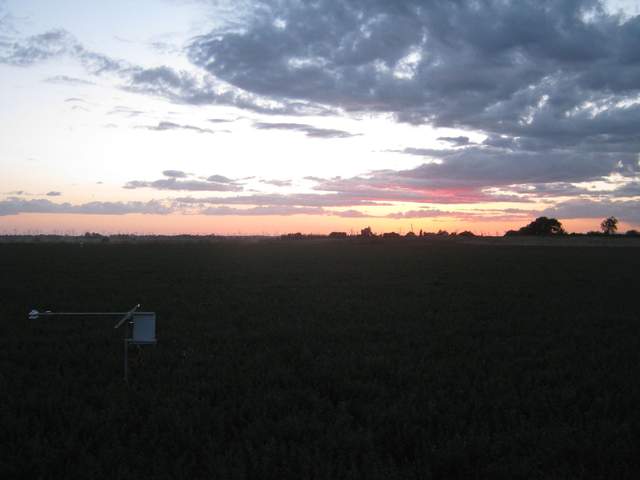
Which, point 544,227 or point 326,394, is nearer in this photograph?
point 326,394

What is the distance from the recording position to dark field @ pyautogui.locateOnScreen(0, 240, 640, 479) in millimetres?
5750

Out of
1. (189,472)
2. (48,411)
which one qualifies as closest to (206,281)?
(48,411)

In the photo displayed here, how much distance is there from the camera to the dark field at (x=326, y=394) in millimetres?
5750

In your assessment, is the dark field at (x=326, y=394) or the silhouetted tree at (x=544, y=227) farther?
the silhouetted tree at (x=544, y=227)

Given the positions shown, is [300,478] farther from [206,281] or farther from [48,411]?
[206,281]

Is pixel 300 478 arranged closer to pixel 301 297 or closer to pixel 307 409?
pixel 307 409

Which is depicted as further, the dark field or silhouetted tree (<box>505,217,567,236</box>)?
silhouetted tree (<box>505,217,567,236</box>)

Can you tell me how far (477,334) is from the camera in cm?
1281

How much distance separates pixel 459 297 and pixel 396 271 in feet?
38.9

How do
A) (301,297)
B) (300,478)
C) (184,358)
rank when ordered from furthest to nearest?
(301,297) → (184,358) → (300,478)

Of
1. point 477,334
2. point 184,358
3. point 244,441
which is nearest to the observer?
point 244,441

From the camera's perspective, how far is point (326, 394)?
26.7ft

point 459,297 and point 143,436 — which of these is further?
point 459,297

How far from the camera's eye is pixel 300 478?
5.41m
